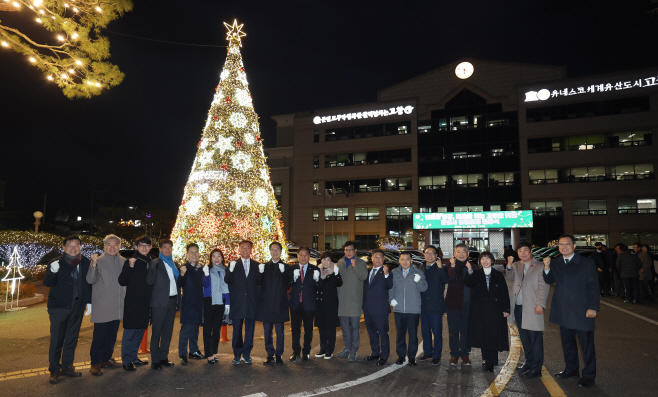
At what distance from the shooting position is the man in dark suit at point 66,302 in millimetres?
5213

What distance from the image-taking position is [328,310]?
20.9ft

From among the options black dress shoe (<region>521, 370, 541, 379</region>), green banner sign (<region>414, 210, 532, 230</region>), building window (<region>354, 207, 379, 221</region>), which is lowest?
black dress shoe (<region>521, 370, 541, 379</region>)

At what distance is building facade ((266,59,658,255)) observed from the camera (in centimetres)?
3603

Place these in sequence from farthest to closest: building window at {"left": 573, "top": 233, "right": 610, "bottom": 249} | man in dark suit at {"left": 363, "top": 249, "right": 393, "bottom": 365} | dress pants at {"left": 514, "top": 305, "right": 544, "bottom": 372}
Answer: building window at {"left": 573, "top": 233, "right": 610, "bottom": 249} → man in dark suit at {"left": 363, "top": 249, "right": 393, "bottom": 365} → dress pants at {"left": 514, "top": 305, "right": 544, "bottom": 372}

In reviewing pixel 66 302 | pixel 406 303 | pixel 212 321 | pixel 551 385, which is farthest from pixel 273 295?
pixel 551 385

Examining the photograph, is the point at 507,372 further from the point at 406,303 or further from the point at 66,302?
the point at 66,302

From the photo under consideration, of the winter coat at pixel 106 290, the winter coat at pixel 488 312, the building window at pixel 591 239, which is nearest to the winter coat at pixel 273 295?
the winter coat at pixel 106 290

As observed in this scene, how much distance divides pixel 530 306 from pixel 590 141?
129 ft

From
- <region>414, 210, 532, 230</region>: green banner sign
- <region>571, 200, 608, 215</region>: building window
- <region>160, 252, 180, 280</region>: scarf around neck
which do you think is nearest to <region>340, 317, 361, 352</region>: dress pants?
<region>160, 252, 180, 280</region>: scarf around neck

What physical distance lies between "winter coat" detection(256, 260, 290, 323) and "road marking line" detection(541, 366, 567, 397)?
3.70 meters

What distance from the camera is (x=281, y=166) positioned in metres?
51.9

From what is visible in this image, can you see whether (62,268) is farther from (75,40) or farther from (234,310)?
(75,40)

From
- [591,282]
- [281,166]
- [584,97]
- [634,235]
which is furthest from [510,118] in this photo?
[591,282]

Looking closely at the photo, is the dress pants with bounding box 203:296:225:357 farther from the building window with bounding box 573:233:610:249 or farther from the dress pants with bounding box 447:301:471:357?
the building window with bounding box 573:233:610:249
